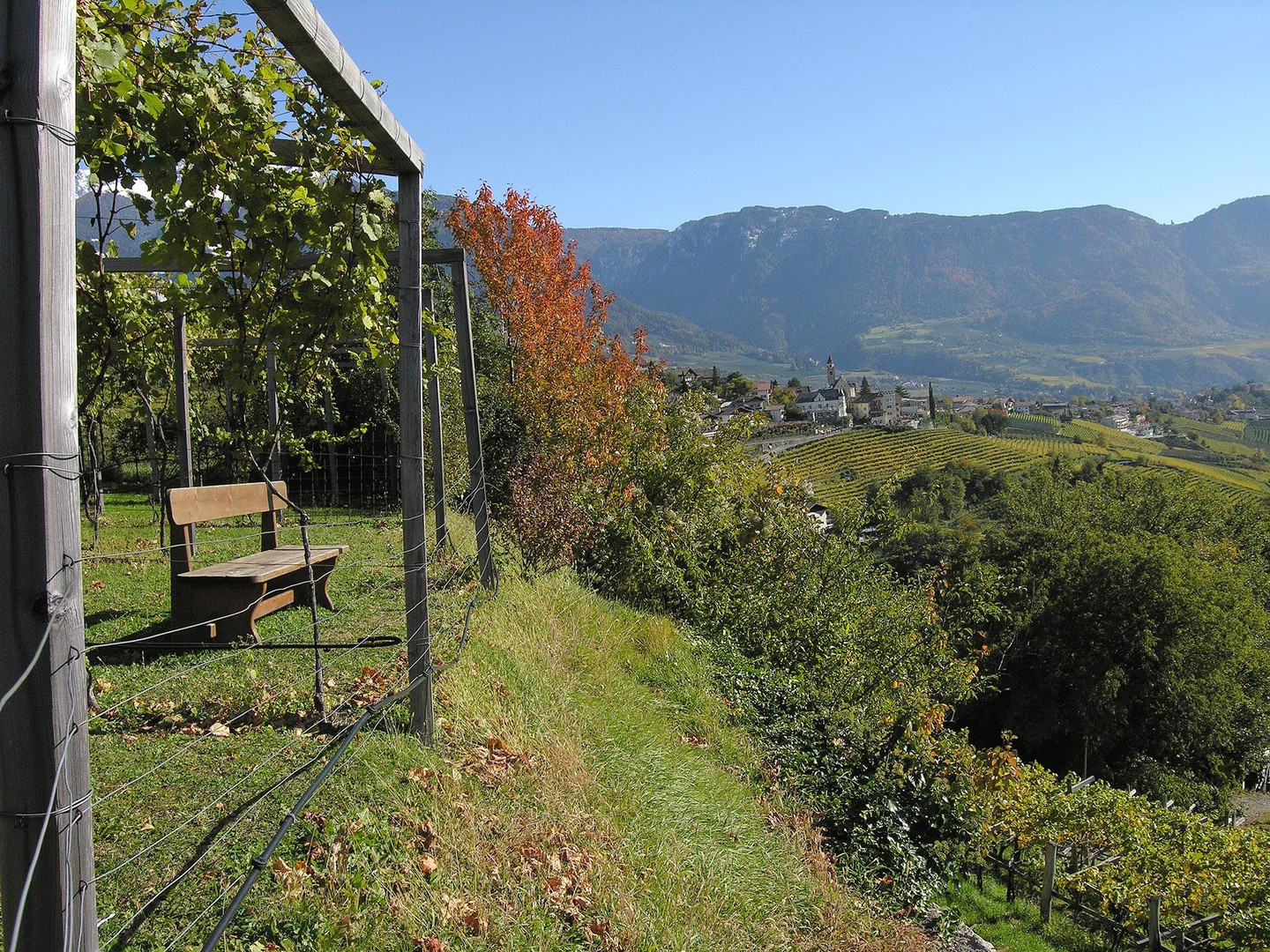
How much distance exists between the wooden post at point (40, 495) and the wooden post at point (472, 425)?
16.1 ft

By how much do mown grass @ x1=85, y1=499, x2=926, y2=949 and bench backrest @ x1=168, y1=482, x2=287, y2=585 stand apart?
736 mm

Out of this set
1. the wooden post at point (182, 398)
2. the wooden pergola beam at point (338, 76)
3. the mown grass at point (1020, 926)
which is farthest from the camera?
the mown grass at point (1020, 926)

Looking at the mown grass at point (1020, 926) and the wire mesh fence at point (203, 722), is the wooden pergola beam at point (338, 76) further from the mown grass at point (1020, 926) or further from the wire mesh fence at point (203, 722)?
the mown grass at point (1020, 926)

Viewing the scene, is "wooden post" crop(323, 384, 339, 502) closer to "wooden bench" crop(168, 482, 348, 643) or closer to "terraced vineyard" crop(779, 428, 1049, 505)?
"wooden bench" crop(168, 482, 348, 643)

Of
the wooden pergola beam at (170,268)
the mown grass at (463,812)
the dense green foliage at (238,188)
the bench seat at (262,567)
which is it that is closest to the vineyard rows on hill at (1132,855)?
the mown grass at (463,812)

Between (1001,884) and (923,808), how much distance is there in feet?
43.8

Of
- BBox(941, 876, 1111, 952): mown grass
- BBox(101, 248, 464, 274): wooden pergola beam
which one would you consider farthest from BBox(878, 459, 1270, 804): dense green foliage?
BBox(101, 248, 464, 274): wooden pergola beam

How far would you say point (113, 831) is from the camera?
10.2 feet

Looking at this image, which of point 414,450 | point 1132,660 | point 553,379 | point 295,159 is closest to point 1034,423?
point 1132,660

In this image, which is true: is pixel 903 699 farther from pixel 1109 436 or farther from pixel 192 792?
pixel 1109 436

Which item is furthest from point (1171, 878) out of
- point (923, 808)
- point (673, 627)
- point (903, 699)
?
point (673, 627)

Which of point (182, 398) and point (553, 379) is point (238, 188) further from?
point (553, 379)

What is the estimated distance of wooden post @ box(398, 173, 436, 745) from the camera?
3.93 metres

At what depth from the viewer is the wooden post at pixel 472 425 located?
664cm
